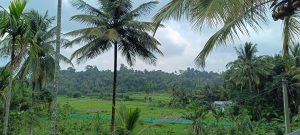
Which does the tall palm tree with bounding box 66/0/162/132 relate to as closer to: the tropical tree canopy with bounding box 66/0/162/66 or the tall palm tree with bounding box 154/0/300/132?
the tropical tree canopy with bounding box 66/0/162/66

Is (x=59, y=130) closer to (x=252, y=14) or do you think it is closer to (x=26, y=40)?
(x=26, y=40)

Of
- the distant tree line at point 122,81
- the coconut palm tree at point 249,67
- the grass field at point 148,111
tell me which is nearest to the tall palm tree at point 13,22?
the grass field at point 148,111

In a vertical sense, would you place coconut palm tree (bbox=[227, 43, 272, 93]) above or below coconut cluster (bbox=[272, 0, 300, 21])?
above

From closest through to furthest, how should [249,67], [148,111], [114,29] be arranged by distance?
[114,29]
[249,67]
[148,111]

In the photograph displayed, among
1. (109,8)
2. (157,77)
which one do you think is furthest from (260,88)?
(157,77)

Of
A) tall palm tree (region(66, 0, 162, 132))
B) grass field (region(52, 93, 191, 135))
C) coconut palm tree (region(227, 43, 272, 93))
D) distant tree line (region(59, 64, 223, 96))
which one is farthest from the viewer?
distant tree line (region(59, 64, 223, 96))

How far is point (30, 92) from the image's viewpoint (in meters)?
16.3

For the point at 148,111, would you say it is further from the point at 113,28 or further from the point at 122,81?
the point at 113,28

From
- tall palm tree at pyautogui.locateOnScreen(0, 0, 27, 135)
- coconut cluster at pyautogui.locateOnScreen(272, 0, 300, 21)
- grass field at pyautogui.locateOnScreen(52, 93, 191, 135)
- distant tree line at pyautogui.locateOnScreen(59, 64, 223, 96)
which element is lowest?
grass field at pyautogui.locateOnScreen(52, 93, 191, 135)

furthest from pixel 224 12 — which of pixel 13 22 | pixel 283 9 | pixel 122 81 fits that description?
pixel 122 81

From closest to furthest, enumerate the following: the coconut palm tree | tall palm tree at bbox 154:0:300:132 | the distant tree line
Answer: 1. tall palm tree at bbox 154:0:300:132
2. the coconut palm tree
3. the distant tree line

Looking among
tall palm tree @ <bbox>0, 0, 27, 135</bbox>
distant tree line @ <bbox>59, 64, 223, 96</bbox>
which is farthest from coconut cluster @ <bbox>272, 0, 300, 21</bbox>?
distant tree line @ <bbox>59, 64, 223, 96</bbox>

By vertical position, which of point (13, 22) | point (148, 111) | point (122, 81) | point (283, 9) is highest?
point (122, 81)

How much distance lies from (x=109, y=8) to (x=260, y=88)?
29.1 m
